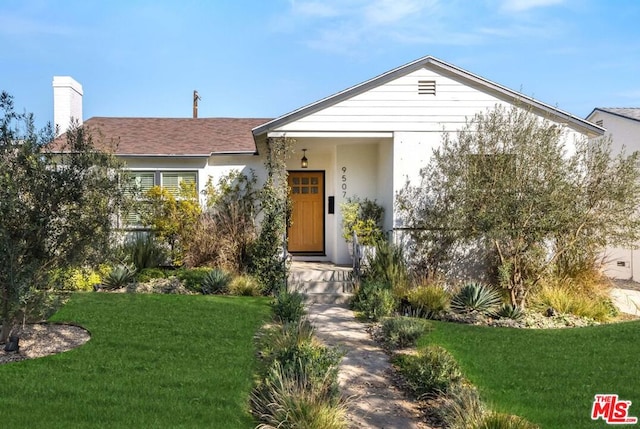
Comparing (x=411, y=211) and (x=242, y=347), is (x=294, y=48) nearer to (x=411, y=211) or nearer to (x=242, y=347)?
(x=411, y=211)

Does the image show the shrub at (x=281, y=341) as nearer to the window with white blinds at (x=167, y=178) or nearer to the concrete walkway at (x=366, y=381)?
the concrete walkway at (x=366, y=381)

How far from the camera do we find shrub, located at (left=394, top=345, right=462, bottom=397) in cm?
539

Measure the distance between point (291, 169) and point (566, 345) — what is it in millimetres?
9228

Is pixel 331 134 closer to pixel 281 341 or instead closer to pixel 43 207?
pixel 281 341

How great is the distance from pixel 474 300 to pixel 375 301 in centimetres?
208

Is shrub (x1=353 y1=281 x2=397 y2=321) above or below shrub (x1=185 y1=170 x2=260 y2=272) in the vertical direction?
below

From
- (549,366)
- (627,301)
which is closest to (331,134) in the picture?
(549,366)

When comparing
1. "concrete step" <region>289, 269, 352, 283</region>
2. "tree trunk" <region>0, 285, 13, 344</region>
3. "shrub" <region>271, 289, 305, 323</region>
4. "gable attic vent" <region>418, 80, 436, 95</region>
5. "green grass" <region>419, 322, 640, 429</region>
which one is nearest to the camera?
"green grass" <region>419, 322, 640, 429</region>

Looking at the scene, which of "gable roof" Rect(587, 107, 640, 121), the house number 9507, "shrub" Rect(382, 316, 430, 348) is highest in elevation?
"gable roof" Rect(587, 107, 640, 121)

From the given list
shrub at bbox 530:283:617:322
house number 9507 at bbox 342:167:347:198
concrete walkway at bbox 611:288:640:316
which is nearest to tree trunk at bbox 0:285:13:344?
Result: house number 9507 at bbox 342:167:347:198

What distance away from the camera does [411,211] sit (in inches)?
468

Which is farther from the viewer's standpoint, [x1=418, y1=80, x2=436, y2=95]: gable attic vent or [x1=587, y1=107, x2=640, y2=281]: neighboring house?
[x1=587, y1=107, x2=640, y2=281]: neighboring house

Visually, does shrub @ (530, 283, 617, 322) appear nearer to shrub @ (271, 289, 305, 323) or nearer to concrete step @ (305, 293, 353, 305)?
→ concrete step @ (305, 293, 353, 305)

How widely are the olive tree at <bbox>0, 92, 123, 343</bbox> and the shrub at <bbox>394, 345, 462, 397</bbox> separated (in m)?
4.34
